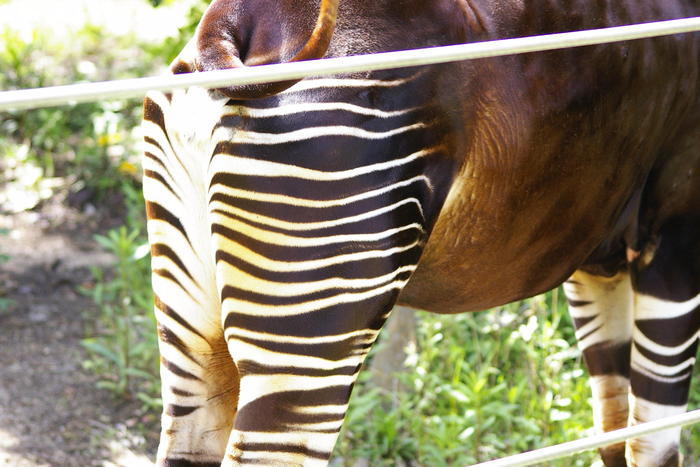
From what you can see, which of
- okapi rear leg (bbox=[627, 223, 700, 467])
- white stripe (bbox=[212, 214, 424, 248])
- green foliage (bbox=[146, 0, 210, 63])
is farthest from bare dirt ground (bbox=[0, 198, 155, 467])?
white stripe (bbox=[212, 214, 424, 248])

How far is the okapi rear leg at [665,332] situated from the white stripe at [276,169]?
113 centimetres

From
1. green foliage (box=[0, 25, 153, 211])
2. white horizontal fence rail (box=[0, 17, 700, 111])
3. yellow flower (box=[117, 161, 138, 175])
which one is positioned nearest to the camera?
white horizontal fence rail (box=[0, 17, 700, 111])

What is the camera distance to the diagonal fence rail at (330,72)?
1211 millimetres

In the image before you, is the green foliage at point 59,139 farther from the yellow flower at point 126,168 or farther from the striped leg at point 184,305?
the striped leg at point 184,305

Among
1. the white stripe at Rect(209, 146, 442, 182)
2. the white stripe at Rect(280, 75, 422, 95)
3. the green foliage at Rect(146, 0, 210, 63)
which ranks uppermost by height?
the green foliage at Rect(146, 0, 210, 63)

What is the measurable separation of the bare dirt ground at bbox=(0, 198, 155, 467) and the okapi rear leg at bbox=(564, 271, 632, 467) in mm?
1636

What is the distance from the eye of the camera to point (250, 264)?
187 cm

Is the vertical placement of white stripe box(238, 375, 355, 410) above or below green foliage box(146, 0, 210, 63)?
below

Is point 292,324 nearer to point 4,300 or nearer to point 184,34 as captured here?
point 184,34

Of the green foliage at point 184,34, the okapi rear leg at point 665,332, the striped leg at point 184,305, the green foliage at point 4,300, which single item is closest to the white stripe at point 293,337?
the striped leg at point 184,305

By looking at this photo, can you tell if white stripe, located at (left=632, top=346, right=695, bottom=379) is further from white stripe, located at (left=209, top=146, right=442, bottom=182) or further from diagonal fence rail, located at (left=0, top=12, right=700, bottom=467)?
white stripe, located at (left=209, top=146, right=442, bottom=182)

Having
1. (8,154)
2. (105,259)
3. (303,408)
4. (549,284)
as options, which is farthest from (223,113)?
(8,154)

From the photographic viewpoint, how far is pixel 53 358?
424cm

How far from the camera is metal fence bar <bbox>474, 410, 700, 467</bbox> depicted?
5.05 feet
